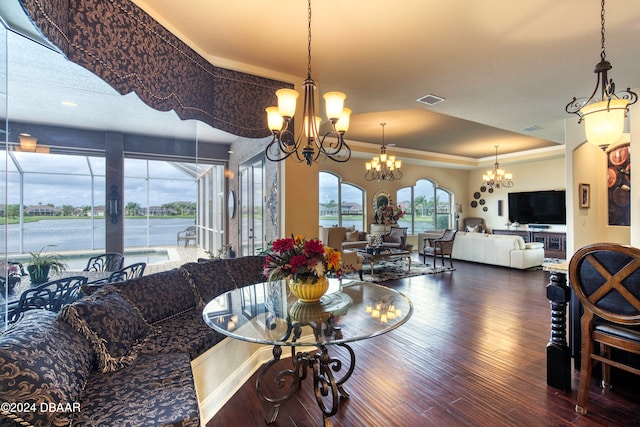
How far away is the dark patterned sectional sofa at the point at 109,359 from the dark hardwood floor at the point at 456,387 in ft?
2.04

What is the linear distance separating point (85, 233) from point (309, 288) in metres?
2.44

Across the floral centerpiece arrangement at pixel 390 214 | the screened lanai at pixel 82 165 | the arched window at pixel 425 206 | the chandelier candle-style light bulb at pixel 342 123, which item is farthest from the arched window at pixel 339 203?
the chandelier candle-style light bulb at pixel 342 123

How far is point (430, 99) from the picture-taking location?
4102 mm

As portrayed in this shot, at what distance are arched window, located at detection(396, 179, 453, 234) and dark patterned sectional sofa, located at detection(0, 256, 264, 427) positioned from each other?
28.8 ft

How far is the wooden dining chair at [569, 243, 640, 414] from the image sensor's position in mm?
1752

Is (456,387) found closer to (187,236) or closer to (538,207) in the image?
(187,236)

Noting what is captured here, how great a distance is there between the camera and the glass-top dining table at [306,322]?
5.61ft

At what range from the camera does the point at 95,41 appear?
1796mm

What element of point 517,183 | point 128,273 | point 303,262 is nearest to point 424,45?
point 303,262

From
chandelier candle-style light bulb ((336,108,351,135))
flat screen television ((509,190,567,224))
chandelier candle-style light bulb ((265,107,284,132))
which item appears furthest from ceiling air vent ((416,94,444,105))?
flat screen television ((509,190,567,224))

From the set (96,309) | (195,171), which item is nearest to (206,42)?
(195,171)

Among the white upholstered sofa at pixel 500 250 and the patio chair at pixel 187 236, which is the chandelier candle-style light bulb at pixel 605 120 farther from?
the white upholstered sofa at pixel 500 250

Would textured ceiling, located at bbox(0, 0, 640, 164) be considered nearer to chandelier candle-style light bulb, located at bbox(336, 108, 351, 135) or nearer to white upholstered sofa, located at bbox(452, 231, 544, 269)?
chandelier candle-style light bulb, located at bbox(336, 108, 351, 135)

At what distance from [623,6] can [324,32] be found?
230 cm
